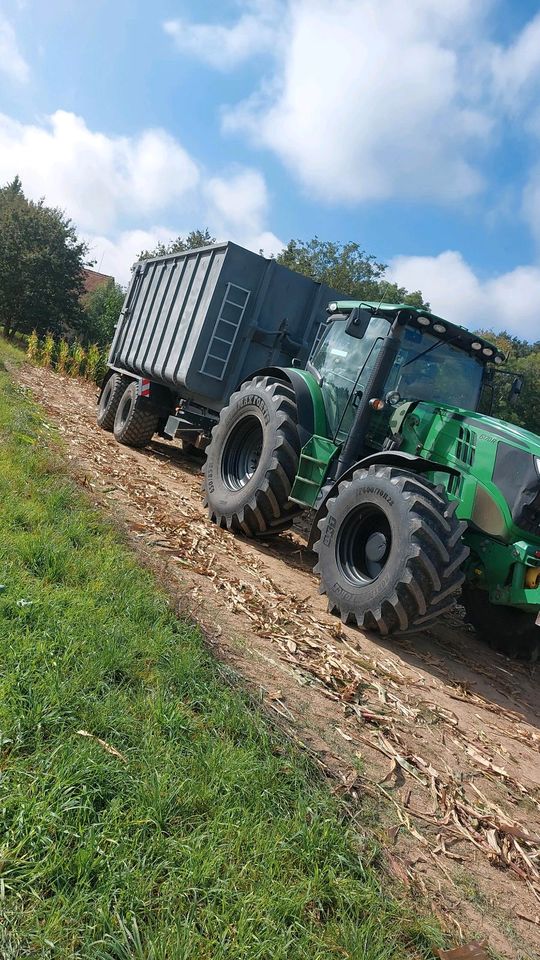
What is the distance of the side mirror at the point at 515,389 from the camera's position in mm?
6602

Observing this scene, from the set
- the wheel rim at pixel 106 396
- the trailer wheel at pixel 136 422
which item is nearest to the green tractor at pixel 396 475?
the trailer wheel at pixel 136 422

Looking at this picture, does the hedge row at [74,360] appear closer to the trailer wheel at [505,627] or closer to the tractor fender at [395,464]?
the tractor fender at [395,464]

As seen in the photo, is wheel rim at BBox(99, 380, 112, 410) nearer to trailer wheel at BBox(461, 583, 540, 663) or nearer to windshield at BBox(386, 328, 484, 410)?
windshield at BBox(386, 328, 484, 410)

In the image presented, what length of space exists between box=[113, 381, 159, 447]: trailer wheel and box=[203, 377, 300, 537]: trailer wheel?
321 cm

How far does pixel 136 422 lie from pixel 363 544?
237 inches

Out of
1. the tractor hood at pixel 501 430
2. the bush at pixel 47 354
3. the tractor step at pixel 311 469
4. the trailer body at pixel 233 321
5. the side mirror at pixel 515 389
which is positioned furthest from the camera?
the bush at pixel 47 354

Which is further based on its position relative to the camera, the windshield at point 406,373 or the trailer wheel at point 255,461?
the trailer wheel at point 255,461

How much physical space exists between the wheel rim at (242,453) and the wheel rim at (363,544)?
200cm

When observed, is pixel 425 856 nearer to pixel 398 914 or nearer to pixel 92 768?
pixel 398 914

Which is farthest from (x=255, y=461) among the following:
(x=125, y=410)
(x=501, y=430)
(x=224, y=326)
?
(x=125, y=410)

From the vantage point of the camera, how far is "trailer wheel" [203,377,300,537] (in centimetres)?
648

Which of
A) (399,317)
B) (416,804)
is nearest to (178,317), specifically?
(399,317)

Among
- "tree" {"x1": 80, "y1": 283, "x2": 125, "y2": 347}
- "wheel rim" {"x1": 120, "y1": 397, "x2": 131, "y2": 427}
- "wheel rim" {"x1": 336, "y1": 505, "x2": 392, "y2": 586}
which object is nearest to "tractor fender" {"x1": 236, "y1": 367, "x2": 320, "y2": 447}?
"wheel rim" {"x1": 336, "y1": 505, "x2": 392, "y2": 586}

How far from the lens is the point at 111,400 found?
12.3 meters
